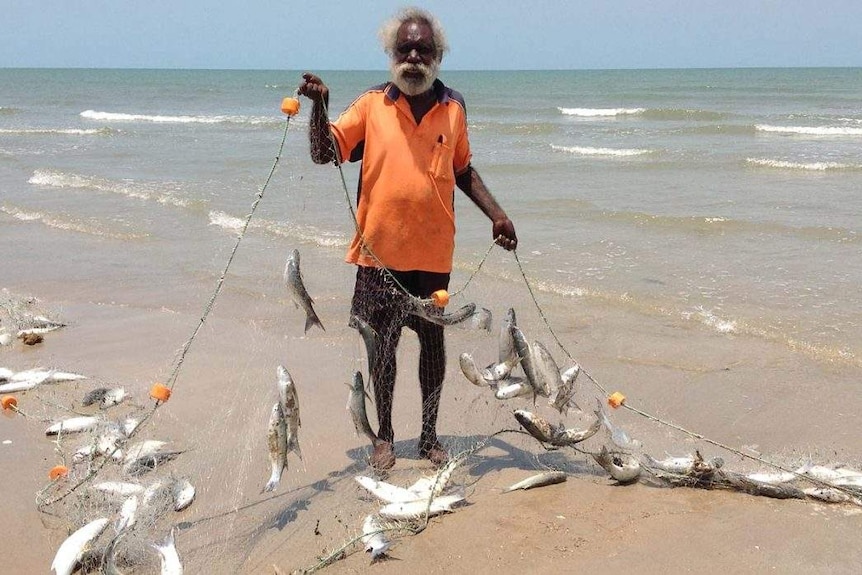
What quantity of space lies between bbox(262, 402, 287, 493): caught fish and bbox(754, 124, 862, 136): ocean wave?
2437 cm

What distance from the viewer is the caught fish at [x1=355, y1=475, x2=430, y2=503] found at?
389 centimetres

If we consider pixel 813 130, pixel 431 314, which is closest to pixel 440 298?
pixel 431 314

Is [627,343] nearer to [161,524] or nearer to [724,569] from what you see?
[724,569]

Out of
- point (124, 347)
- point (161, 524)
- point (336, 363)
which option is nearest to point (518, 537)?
point (161, 524)

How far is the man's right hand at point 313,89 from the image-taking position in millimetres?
3682

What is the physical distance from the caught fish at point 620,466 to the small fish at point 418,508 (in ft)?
2.68

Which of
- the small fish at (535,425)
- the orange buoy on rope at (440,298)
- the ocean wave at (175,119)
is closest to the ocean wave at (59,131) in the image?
the ocean wave at (175,119)

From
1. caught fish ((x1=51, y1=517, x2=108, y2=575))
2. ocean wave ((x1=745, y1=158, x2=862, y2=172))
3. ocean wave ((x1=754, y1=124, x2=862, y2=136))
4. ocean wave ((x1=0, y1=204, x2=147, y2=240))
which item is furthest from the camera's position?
ocean wave ((x1=754, y1=124, x2=862, y2=136))

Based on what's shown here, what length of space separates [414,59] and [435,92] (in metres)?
0.25

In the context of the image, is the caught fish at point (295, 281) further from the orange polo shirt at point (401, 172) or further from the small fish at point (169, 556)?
the small fish at point (169, 556)

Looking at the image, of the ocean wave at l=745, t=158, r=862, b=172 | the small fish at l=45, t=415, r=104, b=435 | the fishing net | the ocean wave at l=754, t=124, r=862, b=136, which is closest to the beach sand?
the fishing net

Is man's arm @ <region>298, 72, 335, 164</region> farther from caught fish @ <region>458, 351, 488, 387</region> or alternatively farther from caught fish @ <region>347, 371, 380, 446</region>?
caught fish @ <region>458, 351, 488, 387</region>

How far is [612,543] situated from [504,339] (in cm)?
151

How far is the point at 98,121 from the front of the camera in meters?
34.2
